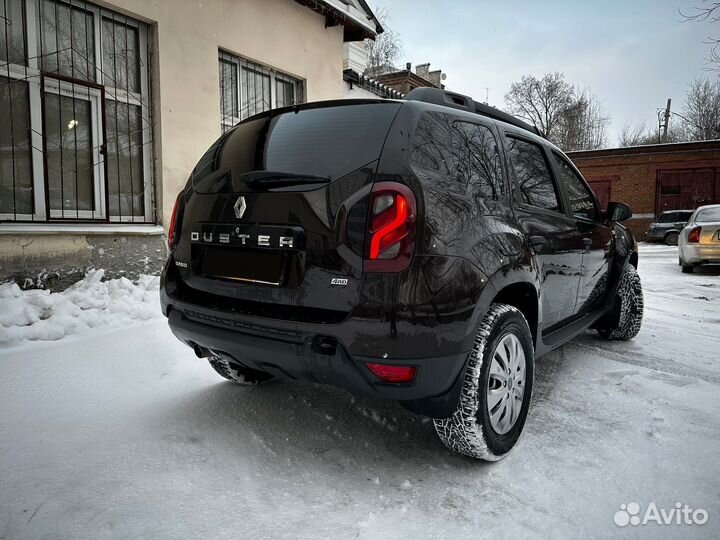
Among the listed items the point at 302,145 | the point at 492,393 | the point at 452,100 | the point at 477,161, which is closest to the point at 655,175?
the point at 452,100

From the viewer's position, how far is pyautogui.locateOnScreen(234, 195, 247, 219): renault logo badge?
2230mm

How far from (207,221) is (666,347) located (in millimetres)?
4090

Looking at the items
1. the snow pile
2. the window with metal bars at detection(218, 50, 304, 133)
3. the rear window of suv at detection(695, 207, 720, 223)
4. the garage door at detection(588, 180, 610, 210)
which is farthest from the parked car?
the snow pile

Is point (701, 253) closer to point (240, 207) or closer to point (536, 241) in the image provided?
point (536, 241)

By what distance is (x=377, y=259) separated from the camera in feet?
6.20

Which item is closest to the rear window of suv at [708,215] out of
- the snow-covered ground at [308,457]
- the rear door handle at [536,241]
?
the snow-covered ground at [308,457]

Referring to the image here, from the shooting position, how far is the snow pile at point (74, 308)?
392 cm

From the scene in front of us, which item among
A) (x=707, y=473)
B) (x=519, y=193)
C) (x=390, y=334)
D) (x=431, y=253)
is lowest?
(x=707, y=473)

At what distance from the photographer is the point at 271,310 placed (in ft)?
6.79

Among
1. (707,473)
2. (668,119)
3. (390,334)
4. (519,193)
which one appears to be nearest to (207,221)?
(390,334)

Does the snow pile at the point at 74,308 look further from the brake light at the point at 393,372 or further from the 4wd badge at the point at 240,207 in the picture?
the brake light at the point at 393,372

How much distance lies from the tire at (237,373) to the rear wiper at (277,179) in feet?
3.95

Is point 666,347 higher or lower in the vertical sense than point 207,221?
lower

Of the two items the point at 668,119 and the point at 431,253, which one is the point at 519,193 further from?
the point at 668,119
